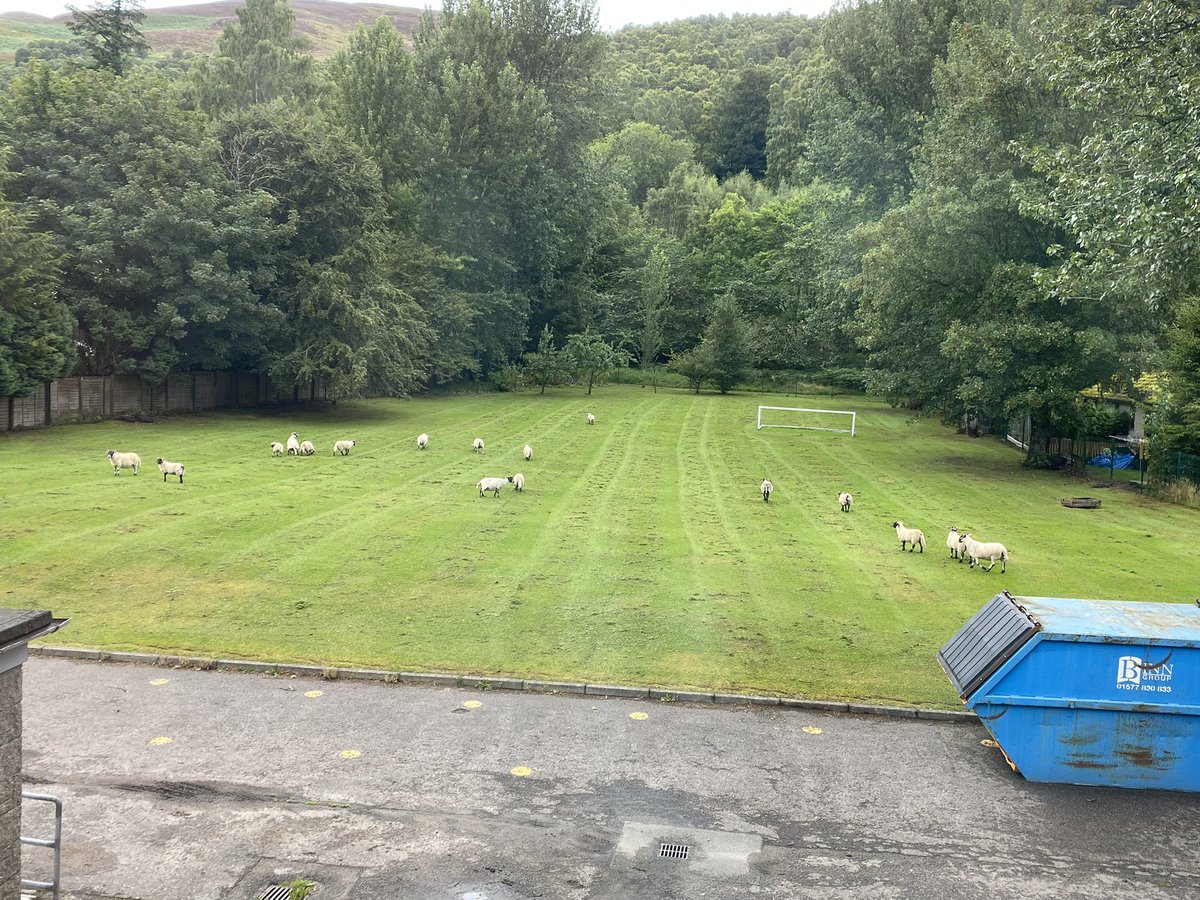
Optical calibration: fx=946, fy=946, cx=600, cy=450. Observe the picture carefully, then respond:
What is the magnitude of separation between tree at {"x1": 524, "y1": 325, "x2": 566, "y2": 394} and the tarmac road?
54423 millimetres

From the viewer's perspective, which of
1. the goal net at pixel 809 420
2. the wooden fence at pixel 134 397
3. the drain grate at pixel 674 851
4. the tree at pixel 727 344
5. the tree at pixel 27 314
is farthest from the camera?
the tree at pixel 727 344

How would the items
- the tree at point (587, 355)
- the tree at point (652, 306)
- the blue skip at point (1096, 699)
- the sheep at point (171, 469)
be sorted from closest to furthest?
the blue skip at point (1096, 699) < the sheep at point (171, 469) < the tree at point (587, 355) < the tree at point (652, 306)

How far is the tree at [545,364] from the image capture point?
66.1 m

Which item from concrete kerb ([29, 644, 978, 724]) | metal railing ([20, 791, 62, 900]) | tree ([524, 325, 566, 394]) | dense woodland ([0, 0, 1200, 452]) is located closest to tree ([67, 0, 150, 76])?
dense woodland ([0, 0, 1200, 452])

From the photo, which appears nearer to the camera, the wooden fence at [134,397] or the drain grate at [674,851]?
the drain grate at [674,851]

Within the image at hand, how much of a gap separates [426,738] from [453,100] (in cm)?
5553

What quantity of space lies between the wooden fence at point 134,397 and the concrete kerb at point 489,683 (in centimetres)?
2608

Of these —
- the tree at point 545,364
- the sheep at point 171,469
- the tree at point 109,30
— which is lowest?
the sheep at point 171,469

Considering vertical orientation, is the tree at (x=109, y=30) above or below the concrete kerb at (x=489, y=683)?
above

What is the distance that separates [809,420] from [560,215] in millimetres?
25920

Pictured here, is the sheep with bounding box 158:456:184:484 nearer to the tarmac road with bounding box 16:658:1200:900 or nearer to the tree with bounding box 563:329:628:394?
the tarmac road with bounding box 16:658:1200:900

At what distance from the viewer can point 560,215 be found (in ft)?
228

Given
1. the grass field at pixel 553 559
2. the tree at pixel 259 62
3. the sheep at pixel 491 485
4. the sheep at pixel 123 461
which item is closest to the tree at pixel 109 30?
the tree at pixel 259 62

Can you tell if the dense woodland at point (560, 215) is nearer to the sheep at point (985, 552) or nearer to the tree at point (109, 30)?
the tree at point (109, 30)
